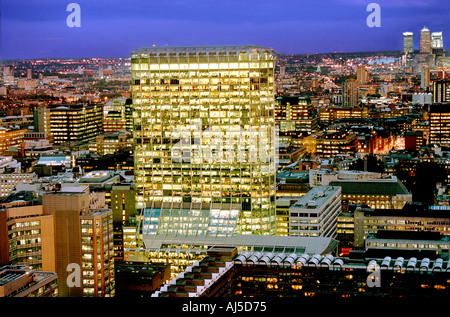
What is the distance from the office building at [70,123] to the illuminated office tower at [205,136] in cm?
1409

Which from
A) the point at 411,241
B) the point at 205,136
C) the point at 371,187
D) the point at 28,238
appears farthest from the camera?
the point at 371,187

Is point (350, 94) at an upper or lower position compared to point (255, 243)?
upper

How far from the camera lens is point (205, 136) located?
1184 centimetres

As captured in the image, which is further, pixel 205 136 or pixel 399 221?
pixel 205 136

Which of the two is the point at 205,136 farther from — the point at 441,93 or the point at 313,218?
the point at 441,93

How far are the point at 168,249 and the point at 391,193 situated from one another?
615 centimetres

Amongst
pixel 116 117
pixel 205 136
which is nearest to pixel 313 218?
pixel 205 136

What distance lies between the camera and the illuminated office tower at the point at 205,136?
37.9 feet

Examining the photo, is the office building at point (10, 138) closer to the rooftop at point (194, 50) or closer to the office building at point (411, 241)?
the rooftop at point (194, 50)

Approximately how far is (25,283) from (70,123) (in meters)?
20.5

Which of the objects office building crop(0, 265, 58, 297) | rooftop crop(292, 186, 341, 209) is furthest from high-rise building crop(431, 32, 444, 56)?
rooftop crop(292, 186, 341, 209)

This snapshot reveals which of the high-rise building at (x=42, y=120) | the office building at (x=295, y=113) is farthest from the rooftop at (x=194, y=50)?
the office building at (x=295, y=113)

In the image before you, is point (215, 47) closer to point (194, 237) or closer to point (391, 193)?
point (194, 237)

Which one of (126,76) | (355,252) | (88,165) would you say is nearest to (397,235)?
(355,252)
